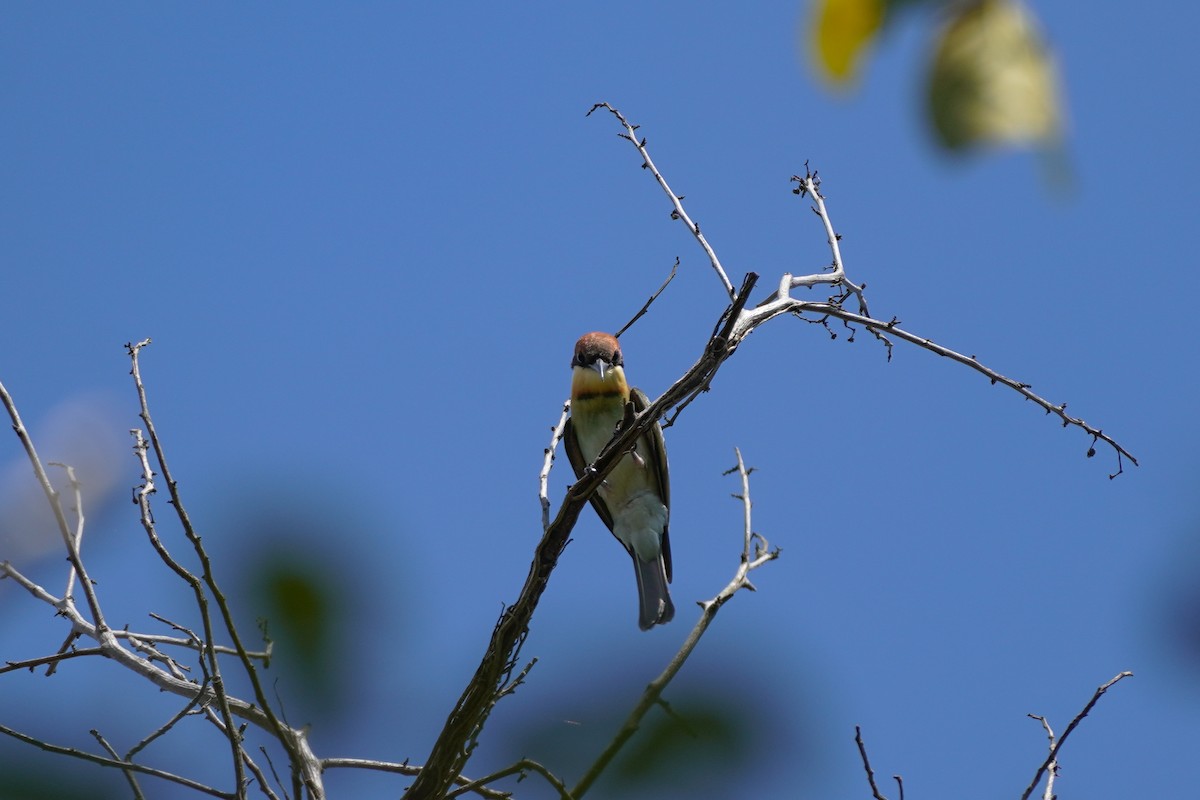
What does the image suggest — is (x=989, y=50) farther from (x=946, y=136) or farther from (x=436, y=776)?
(x=436, y=776)

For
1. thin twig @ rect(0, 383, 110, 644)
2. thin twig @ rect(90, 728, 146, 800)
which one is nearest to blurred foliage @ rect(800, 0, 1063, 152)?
thin twig @ rect(0, 383, 110, 644)

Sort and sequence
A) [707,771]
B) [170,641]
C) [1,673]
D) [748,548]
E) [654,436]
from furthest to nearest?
[654,436], [748,548], [170,641], [1,673], [707,771]

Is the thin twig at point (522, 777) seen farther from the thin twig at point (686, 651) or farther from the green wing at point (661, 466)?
the green wing at point (661, 466)

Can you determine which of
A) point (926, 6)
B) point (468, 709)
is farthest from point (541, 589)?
point (926, 6)

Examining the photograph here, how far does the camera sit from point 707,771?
2.01 meters

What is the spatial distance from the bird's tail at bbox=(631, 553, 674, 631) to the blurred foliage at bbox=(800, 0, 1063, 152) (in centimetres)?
470

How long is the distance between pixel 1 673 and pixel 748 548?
2.09 meters

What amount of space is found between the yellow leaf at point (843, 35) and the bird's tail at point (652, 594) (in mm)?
4701

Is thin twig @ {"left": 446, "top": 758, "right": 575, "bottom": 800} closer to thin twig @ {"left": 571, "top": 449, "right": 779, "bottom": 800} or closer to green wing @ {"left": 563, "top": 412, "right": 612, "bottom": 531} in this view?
thin twig @ {"left": 571, "top": 449, "right": 779, "bottom": 800}

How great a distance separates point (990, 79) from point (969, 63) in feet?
0.06

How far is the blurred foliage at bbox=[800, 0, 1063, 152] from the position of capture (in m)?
0.64

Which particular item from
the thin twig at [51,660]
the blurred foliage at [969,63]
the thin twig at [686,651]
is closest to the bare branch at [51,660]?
the thin twig at [51,660]

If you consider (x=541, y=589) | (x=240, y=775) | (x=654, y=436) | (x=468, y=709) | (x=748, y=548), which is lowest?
(x=240, y=775)

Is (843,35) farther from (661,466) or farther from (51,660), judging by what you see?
(661,466)
